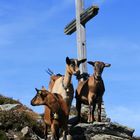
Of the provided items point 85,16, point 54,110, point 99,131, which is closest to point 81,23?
point 85,16

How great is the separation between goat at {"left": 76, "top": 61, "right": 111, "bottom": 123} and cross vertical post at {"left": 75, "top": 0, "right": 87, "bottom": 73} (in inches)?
51.6

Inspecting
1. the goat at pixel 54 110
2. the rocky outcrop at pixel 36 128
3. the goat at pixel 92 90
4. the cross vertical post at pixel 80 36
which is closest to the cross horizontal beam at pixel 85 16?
the cross vertical post at pixel 80 36

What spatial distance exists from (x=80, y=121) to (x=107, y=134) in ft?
4.03

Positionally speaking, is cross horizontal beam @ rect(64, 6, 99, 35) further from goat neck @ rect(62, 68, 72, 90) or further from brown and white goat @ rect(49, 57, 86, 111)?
goat neck @ rect(62, 68, 72, 90)

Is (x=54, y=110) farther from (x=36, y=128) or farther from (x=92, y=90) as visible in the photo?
(x=36, y=128)

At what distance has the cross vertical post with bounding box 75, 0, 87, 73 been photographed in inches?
838

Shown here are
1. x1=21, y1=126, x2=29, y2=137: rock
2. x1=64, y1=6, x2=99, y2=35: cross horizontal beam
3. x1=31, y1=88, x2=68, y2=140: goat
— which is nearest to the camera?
x1=31, y1=88, x2=68, y2=140: goat

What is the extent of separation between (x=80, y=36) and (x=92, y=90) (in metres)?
2.80

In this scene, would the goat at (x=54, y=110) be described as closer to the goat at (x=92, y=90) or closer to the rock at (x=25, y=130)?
the goat at (x=92, y=90)

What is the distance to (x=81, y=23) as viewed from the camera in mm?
21891

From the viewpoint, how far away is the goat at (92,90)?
1914 cm

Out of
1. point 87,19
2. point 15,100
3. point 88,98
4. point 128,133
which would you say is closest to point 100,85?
point 88,98

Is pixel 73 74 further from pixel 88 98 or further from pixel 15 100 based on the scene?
pixel 15 100

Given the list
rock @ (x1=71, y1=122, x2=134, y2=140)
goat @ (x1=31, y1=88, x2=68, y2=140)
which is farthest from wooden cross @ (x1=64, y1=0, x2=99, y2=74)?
goat @ (x1=31, y1=88, x2=68, y2=140)
